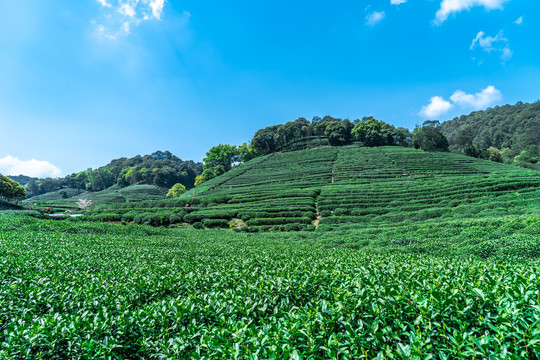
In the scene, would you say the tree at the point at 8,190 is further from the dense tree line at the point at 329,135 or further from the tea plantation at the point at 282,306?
the dense tree line at the point at 329,135

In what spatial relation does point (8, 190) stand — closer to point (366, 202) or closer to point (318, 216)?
point (318, 216)

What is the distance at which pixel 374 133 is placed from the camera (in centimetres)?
8356

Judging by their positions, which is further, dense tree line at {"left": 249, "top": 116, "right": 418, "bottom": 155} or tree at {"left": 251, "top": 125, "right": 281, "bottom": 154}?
tree at {"left": 251, "top": 125, "right": 281, "bottom": 154}

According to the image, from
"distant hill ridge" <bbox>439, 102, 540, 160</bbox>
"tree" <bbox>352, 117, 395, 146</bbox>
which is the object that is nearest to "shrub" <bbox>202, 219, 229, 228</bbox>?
"tree" <bbox>352, 117, 395, 146</bbox>

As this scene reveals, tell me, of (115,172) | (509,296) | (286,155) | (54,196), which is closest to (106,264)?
(509,296)

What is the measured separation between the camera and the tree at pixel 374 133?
276 ft

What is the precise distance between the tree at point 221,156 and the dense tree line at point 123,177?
20.3 meters

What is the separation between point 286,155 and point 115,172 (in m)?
93.9

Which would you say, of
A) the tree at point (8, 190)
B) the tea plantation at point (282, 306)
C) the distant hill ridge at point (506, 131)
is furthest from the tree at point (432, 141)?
the tree at point (8, 190)

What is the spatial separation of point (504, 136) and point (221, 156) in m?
110

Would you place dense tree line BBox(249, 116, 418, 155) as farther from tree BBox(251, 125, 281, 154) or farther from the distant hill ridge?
the distant hill ridge

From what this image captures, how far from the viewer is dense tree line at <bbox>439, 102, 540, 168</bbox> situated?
225 feet

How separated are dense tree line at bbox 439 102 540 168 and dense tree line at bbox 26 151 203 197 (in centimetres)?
10892

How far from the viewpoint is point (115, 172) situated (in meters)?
123
